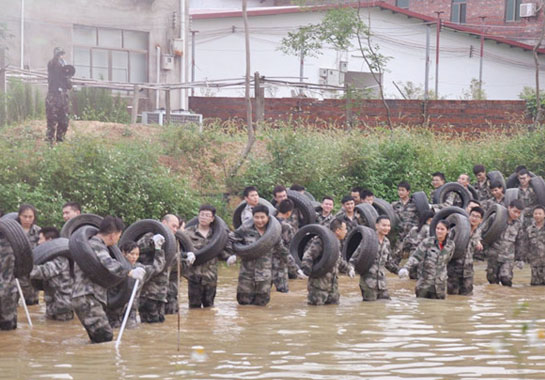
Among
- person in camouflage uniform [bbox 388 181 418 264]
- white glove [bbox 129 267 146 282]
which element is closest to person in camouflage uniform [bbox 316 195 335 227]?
person in camouflage uniform [bbox 388 181 418 264]

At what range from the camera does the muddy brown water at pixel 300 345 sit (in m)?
8.69

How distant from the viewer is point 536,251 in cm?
1512

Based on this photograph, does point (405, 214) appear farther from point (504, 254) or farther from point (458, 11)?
point (458, 11)

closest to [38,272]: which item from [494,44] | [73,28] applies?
[73,28]

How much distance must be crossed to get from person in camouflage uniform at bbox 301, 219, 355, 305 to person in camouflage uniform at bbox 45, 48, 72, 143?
25.0 feet

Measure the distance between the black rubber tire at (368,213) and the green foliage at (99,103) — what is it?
943 cm

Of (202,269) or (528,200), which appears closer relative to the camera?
(202,269)

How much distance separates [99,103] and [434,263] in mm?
13495

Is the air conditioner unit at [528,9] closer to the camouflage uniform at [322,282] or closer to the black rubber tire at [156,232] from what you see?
the camouflage uniform at [322,282]

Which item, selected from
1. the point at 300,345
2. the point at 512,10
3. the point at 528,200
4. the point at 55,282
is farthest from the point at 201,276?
the point at 512,10

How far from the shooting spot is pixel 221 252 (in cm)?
1227

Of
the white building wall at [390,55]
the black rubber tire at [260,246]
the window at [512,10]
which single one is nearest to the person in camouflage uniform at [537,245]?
the black rubber tire at [260,246]

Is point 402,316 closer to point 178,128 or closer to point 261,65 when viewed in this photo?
point 178,128

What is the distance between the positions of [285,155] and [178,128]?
7.68ft
